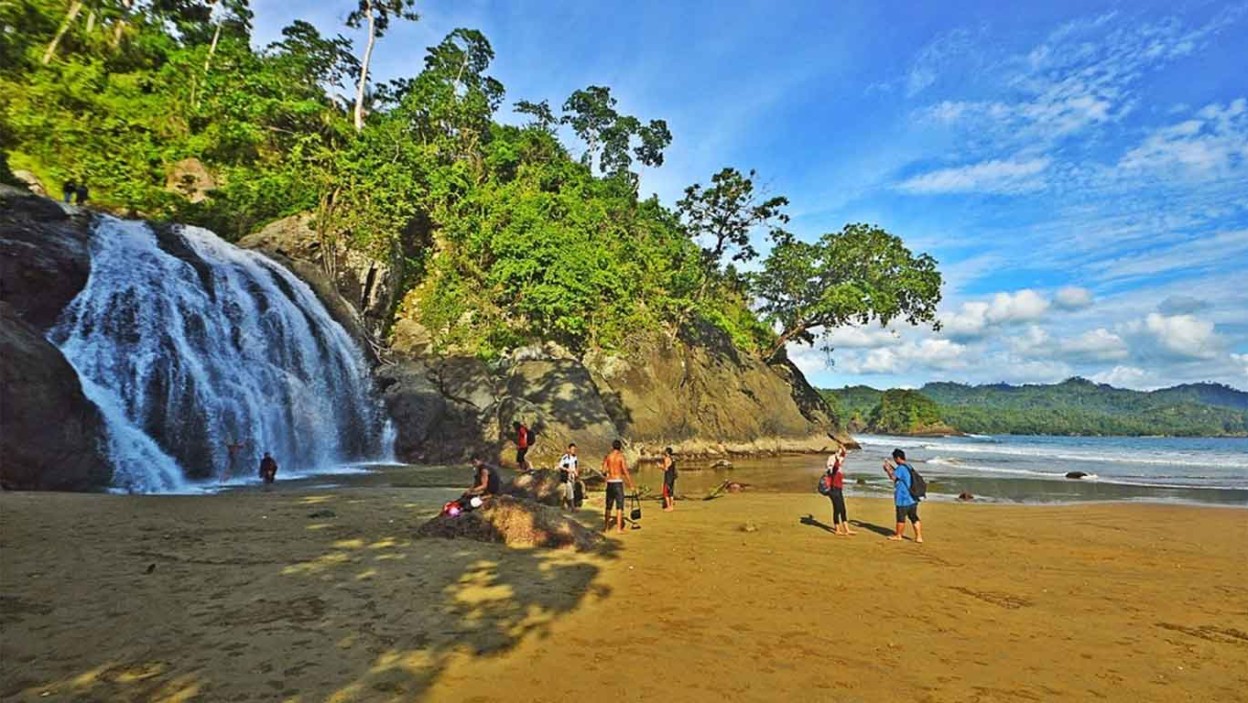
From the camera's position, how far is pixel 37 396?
461 inches

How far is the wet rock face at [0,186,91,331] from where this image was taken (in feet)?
49.8

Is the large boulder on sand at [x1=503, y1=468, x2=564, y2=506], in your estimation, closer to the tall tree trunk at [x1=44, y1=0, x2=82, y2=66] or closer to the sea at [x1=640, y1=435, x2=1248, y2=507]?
the sea at [x1=640, y1=435, x2=1248, y2=507]

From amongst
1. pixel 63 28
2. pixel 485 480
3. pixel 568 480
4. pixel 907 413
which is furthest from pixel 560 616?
→ pixel 907 413

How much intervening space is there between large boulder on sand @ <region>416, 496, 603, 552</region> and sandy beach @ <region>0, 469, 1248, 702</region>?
0.35 m

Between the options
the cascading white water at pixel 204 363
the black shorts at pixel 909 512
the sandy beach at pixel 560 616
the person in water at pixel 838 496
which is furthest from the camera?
the cascading white water at pixel 204 363

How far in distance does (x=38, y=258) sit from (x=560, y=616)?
1853 centimetres

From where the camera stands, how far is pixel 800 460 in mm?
38531

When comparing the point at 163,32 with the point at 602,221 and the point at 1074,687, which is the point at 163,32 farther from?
the point at 1074,687

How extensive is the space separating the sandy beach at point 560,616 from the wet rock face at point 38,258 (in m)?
8.30

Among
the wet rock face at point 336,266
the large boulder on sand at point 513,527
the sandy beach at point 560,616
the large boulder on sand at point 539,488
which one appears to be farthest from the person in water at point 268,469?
the wet rock face at point 336,266

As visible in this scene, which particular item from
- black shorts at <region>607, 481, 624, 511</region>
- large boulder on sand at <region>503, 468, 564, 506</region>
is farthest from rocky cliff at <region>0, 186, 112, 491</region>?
black shorts at <region>607, 481, 624, 511</region>

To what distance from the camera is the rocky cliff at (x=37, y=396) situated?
1136 cm

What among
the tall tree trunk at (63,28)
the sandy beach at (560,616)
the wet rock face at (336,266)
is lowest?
the sandy beach at (560,616)

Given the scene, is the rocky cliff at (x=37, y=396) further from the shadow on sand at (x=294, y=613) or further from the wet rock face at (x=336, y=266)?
the wet rock face at (x=336, y=266)
